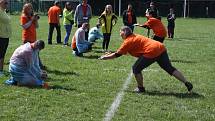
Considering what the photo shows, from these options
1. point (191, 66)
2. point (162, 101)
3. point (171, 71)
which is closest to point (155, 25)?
point (191, 66)

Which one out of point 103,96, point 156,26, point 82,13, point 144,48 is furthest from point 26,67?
point 82,13

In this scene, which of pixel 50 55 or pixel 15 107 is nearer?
pixel 15 107

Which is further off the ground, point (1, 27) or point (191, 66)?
point (1, 27)

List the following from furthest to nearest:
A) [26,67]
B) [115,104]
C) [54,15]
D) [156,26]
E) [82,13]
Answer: [54,15], [82,13], [156,26], [26,67], [115,104]

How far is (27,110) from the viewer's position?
874 centimetres

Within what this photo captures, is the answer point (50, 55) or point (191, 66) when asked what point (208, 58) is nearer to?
point (191, 66)

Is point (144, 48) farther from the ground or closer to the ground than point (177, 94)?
farther from the ground

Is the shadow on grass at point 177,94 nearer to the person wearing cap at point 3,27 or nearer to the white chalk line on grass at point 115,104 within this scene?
the white chalk line on grass at point 115,104

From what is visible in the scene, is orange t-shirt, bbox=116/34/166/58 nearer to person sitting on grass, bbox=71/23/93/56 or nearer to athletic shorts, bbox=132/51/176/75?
athletic shorts, bbox=132/51/176/75

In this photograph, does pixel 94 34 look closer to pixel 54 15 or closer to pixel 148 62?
pixel 54 15

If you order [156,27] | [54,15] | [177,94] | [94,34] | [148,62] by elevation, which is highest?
[54,15]

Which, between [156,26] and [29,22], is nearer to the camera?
[29,22]

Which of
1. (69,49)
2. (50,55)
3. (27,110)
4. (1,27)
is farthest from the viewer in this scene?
(69,49)

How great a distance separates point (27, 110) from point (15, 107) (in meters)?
0.34
